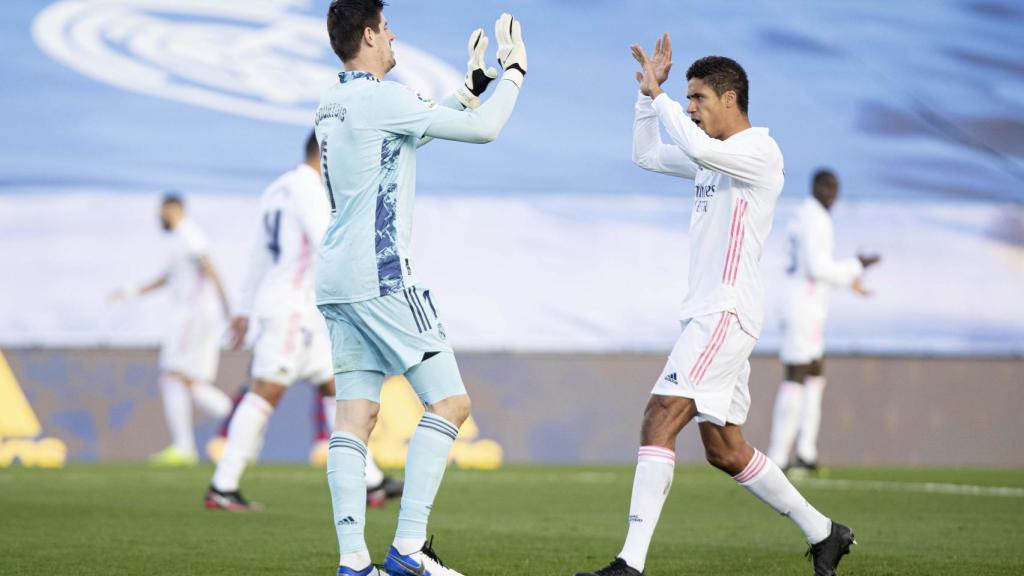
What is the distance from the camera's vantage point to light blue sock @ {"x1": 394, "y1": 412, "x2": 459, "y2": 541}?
568 cm

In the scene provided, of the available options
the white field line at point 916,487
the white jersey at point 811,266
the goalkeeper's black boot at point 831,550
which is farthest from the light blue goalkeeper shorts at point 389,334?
the white jersey at point 811,266

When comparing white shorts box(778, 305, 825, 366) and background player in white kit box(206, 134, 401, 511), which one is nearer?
background player in white kit box(206, 134, 401, 511)

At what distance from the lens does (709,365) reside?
5.98m

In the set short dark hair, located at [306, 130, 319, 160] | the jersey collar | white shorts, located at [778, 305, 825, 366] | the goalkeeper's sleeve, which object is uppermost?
the jersey collar

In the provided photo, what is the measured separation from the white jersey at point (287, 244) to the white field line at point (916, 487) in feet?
13.8

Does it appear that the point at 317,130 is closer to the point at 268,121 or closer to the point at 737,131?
the point at 737,131

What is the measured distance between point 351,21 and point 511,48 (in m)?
0.60

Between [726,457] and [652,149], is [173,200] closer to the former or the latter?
[652,149]

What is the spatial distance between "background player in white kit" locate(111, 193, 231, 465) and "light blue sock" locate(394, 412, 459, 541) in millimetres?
8919

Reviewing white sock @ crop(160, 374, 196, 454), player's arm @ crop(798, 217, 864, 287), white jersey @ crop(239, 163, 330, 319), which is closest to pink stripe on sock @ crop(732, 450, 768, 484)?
white jersey @ crop(239, 163, 330, 319)

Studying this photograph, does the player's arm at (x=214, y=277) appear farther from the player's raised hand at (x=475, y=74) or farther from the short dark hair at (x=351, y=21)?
the short dark hair at (x=351, y=21)

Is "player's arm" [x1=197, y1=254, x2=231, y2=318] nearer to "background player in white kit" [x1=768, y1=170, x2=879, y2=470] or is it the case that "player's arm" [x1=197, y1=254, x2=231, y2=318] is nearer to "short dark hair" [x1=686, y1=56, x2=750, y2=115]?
"background player in white kit" [x1=768, y1=170, x2=879, y2=470]

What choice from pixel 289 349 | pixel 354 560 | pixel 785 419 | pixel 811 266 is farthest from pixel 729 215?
pixel 785 419

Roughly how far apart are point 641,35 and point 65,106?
5639 mm
